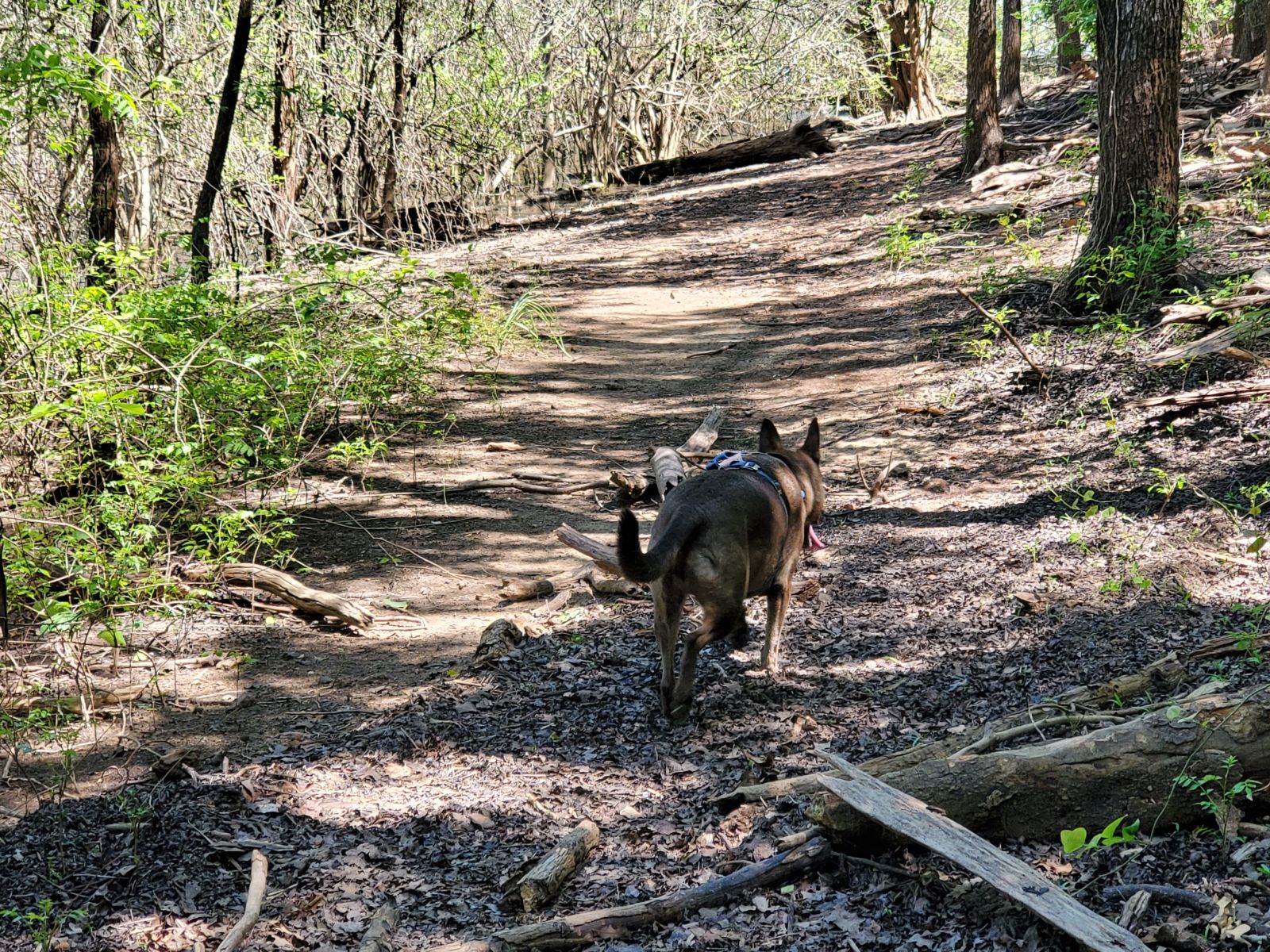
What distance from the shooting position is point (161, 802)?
15.4ft

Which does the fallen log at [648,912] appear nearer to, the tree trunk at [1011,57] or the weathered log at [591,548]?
the weathered log at [591,548]

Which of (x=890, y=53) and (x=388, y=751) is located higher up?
(x=890, y=53)

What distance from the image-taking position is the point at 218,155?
991cm

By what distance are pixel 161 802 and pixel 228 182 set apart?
29.1 ft

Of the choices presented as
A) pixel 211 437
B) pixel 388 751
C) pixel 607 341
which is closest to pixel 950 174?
pixel 607 341

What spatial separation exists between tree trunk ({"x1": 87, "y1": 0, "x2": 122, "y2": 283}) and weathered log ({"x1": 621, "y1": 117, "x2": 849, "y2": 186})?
62.2 ft

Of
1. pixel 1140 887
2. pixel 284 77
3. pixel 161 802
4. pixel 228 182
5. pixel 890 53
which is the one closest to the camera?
pixel 1140 887

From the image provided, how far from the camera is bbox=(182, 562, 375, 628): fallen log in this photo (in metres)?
7.23

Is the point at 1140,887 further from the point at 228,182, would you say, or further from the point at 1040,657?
the point at 228,182

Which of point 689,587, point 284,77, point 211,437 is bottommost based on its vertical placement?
point 689,587

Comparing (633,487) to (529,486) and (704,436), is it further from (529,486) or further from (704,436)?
(704,436)

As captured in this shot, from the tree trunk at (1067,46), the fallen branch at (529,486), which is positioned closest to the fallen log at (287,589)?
the fallen branch at (529,486)

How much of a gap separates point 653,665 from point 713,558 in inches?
47.2

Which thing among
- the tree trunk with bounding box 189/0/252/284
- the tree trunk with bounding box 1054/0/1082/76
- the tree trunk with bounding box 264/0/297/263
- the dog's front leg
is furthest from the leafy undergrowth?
the tree trunk with bounding box 1054/0/1082/76
